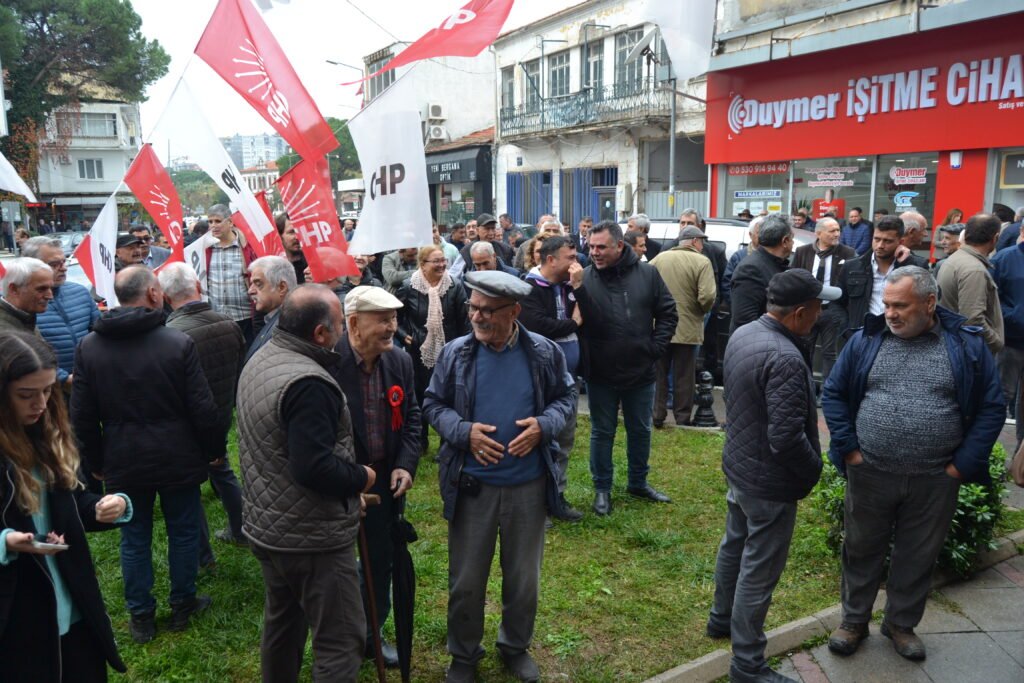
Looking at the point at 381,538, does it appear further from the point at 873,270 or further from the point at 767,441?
the point at 873,270

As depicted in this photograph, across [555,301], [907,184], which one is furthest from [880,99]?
[555,301]

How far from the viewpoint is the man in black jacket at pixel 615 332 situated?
18.8 feet

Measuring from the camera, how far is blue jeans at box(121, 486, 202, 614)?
437 cm

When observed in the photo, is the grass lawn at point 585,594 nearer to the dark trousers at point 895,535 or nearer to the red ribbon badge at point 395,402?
the dark trousers at point 895,535

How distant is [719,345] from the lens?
9406 millimetres

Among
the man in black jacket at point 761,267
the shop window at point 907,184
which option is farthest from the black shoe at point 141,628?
the shop window at point 907,184

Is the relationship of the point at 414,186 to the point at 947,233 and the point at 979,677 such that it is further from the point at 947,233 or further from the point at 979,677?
the point at 947,233

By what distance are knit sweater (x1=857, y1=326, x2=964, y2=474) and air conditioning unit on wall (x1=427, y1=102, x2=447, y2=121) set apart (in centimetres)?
3445

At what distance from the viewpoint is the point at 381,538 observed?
13.1 ft

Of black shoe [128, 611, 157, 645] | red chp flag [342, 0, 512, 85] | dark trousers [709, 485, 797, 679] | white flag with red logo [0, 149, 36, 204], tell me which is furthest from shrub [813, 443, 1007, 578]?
white flag with red logo [0, 149, 36, 204]

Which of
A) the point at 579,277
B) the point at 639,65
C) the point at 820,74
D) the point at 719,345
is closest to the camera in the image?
the point at 579,277

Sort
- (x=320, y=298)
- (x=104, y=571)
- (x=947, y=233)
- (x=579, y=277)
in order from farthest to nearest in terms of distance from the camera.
Answer: (x=947, y=233)
(x=579, y=277)
(x=104, y=571)
(x=320, y=298)

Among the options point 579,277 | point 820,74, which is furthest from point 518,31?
point 579,277

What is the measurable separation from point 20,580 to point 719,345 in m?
7.92
